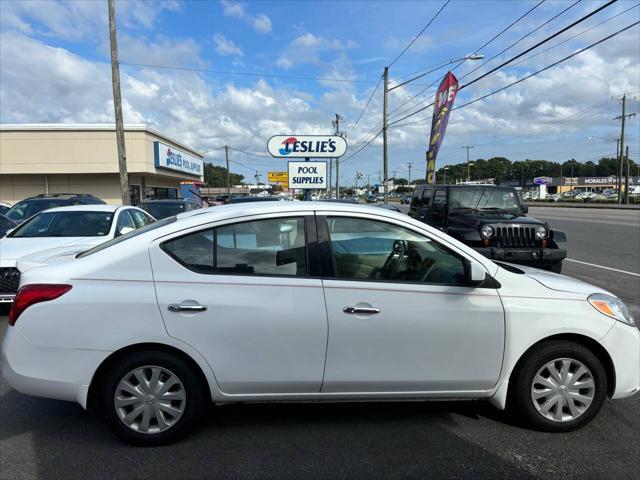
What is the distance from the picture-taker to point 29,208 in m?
13.0

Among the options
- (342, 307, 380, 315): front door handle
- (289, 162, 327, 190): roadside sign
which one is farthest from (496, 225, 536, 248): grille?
(342, 307, 380, 315): front door handle

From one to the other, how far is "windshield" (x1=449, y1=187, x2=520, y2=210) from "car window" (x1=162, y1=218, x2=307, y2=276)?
25.9 ft

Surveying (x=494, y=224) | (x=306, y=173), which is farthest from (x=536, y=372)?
(x=306, y=173)

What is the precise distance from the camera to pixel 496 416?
3820mm

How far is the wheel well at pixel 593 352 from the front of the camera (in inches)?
138

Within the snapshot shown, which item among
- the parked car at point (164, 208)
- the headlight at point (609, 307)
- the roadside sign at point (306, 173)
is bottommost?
the headlight at point (609, 307)

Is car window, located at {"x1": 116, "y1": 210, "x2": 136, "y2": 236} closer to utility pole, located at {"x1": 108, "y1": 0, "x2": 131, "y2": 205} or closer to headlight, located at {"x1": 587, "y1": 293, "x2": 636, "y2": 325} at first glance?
headlight, located at {"x1": 587, "y1": 293, "x2": 636, "y2": 325}

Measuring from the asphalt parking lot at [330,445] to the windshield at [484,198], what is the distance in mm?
6798

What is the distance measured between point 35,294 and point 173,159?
3222cm

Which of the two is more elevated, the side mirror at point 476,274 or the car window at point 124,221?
the car window at point 124,221

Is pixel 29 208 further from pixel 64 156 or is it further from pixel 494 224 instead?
pixel 64 156

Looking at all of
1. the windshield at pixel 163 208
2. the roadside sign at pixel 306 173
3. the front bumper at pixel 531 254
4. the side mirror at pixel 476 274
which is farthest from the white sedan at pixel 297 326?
the windshield at pixel 163 208

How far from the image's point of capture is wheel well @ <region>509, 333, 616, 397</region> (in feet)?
11.5

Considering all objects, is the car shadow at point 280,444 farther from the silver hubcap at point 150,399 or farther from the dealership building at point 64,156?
the dealership building at point 64,156
